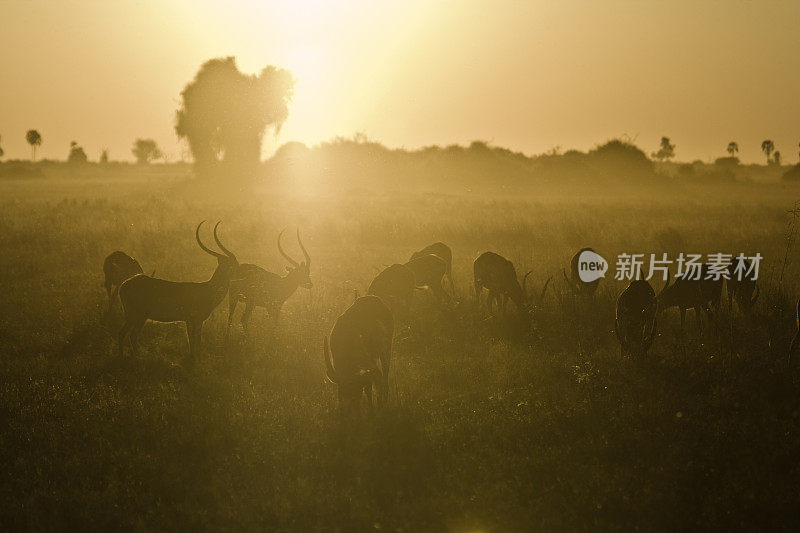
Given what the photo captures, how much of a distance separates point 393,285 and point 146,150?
127329 mm

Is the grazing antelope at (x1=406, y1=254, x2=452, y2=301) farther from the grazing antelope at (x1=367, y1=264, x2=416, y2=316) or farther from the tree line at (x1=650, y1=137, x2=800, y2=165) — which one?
the tree line at (x1=650, y1=137, x2=800, y2=165)

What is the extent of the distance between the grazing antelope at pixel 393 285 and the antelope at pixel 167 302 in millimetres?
3147

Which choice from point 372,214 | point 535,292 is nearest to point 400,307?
point 535,292

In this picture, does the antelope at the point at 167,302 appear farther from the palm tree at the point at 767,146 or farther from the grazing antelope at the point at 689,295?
the palm tree at the point at 767,146

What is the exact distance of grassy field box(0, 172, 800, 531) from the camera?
603 cm

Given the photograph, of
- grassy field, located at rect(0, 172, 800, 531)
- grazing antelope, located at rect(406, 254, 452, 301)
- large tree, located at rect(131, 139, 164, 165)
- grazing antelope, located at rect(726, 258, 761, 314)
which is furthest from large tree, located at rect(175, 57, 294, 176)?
large tree, located at rect(131, 139, 164, 165)

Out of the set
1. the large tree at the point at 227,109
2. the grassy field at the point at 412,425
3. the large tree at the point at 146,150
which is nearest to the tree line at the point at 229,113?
the large tree at the point at 227,109

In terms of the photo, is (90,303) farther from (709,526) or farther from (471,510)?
(709,526)

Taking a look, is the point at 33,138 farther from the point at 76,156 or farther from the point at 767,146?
the point at 767,146

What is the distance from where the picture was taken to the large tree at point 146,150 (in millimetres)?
124875

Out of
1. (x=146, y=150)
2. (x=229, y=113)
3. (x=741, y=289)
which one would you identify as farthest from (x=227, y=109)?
(x=146, y=150)

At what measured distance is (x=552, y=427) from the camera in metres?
7.61

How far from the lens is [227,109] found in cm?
5588

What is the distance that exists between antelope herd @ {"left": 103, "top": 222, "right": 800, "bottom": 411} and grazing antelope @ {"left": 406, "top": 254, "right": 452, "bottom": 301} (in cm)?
2
